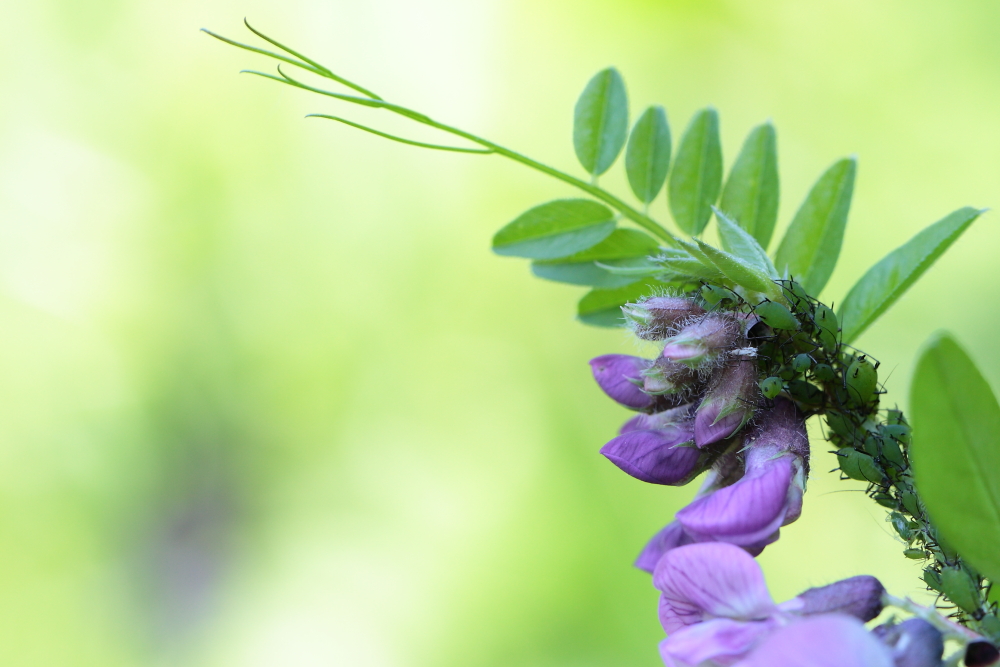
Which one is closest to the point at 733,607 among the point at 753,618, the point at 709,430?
the point at 753,618

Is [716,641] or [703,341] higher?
[703,341]

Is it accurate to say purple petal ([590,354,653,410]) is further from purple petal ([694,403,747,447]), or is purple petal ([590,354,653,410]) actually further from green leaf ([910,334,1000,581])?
green leaf ([910,334,1000,581])

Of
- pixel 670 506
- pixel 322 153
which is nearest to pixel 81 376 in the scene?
pixel 322 153

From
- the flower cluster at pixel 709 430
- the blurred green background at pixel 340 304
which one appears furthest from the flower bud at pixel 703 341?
the blurred green background at pixel 340 304

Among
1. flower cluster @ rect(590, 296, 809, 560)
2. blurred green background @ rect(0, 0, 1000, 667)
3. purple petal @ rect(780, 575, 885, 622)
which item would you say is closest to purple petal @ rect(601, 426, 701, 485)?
flower cluster @ rect(590, 296, 809, 560)

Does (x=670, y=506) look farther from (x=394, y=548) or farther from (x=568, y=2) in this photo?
(x=568, y=2)

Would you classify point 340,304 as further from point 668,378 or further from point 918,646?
point 918,646
